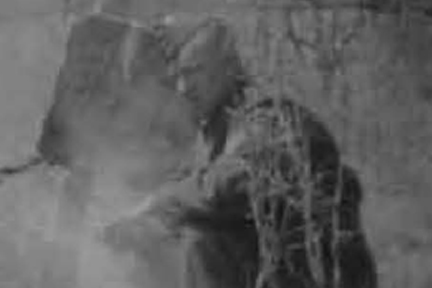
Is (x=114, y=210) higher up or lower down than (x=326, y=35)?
lower down

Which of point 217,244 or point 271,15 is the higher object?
point 271,15

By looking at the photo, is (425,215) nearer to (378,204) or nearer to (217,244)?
(378,204)

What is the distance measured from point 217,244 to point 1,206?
2.33 feet

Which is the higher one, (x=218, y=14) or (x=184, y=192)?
(x=218, y=14)

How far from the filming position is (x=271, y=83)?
485cm

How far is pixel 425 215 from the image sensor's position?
4.84 metres

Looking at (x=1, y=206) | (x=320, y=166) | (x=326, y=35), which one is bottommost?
(x=1, y=206)

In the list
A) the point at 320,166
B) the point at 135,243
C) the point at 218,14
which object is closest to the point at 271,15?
the point at 218,14

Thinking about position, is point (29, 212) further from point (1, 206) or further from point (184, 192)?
point (184, 192)

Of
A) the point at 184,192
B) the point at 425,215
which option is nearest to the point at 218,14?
the point at 184,192

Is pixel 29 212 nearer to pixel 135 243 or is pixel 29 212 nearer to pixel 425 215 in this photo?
pixel 135 243

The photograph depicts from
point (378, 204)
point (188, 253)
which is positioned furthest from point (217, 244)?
point (378, 204)

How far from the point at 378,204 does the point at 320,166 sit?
0.65 ft

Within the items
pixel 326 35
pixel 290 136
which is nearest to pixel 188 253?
pixel 290 136
